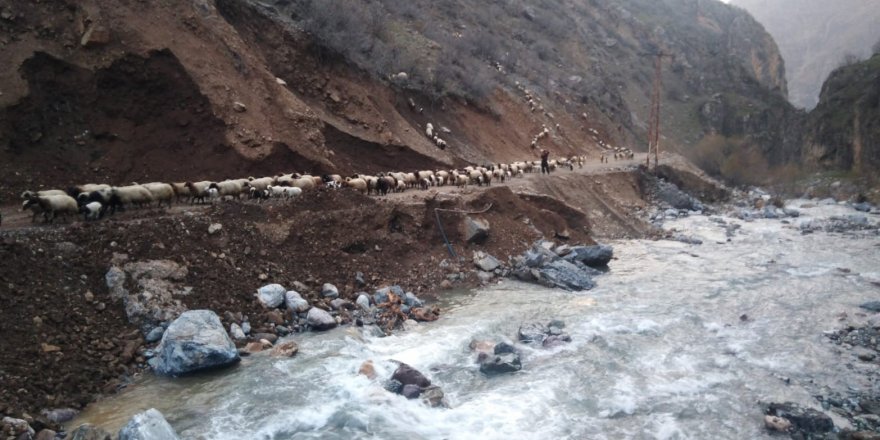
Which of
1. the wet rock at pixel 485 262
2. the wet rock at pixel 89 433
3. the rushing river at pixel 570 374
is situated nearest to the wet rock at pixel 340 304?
the rushing river at pixel 570 374

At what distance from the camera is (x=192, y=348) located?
8875 millimetres

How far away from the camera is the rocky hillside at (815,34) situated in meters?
138

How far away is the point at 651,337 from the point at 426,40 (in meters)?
24.1

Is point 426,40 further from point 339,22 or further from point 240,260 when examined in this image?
point 240,260

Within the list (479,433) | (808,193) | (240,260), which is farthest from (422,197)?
(808,193)

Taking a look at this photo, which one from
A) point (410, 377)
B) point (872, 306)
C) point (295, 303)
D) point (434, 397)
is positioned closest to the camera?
point (434, 397)

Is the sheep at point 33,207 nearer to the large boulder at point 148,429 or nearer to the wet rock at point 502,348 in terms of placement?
the large boulder at point 148,429

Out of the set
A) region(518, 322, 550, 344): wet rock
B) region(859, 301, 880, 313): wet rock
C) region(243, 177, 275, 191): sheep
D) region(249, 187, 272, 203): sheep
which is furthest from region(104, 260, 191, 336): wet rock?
region(859, 301, 880, 313): wet rock

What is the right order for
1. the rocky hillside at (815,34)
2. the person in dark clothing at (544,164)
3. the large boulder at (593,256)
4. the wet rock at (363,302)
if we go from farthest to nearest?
the rocky hillside at (815,34), the person in dark clothing at (544,164), the large boulder at (593,256), the wet rock at (363,302)

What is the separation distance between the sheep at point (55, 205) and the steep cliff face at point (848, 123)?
42.1 metres

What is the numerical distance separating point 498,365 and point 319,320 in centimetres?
363

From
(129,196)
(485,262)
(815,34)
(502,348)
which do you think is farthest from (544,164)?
Answer: (815,34)

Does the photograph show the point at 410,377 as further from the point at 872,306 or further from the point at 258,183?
the point at 872,306

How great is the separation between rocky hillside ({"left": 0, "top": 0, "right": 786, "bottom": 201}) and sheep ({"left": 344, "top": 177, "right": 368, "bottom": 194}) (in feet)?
4.70
